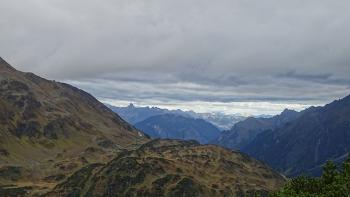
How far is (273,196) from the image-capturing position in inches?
2618

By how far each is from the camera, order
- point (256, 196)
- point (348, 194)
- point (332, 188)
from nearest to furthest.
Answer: point (348, 194) → point (332, 188) → point (256, 196)

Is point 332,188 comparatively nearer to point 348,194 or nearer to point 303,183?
point 348,194

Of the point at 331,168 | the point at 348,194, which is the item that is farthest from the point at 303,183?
the point at 348,194

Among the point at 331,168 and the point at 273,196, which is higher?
the point at 331,168

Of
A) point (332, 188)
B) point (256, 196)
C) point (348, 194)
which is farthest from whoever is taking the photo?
point (256, 196)

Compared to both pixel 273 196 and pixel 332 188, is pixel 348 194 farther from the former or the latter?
pixel 273 196

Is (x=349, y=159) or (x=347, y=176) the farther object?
(x=349, y=159)

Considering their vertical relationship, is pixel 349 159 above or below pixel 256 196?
above

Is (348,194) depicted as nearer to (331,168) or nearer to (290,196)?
(290,196)

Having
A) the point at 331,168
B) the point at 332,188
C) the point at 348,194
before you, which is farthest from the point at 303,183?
the point at 348,194

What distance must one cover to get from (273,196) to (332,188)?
10.1m

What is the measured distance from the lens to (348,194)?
5372 cm

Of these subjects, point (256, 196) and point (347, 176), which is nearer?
point (347, 176)

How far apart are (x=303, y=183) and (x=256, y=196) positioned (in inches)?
265
